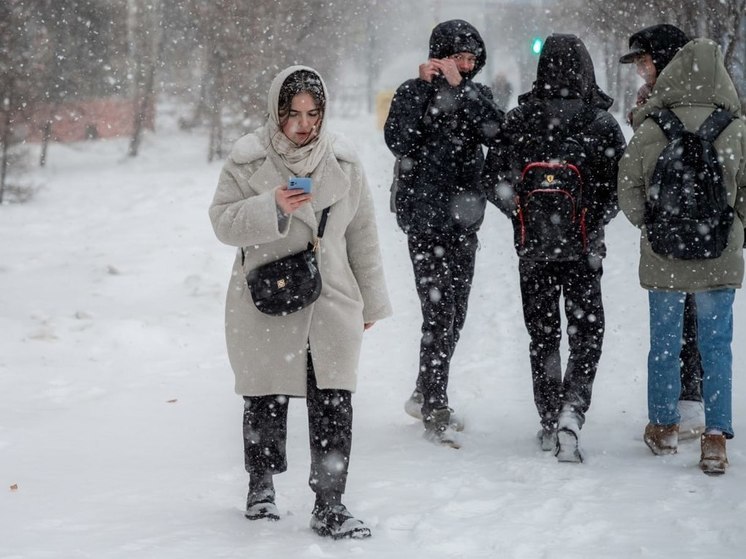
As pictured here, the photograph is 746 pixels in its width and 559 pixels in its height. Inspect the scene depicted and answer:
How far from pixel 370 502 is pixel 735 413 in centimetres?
253

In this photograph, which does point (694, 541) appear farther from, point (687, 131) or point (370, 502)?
point (687, 131)

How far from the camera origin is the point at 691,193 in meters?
4.86

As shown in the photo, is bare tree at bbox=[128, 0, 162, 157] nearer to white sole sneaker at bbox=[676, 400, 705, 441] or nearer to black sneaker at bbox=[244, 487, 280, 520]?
white sole sneaker at bbox=[676, 400, 705, 441]

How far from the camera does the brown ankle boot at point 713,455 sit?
4836mm

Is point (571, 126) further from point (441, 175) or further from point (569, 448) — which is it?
point (569, 448)

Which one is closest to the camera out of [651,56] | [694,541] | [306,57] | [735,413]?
[694,541]

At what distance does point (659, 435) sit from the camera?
5.22m

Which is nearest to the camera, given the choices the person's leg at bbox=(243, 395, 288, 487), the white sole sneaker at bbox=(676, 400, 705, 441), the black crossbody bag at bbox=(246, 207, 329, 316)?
the black crossbody bag at bbox=(246, 207, 329, 316)

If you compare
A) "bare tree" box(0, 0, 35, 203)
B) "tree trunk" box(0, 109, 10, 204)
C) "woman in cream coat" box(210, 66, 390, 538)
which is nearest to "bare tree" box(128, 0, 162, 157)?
"bare tree" box(0, 0, 35, 203)

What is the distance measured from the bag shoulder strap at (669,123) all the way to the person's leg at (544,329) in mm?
895

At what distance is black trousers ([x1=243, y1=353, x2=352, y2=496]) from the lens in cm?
418

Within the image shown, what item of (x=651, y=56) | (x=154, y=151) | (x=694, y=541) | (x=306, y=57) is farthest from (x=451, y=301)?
(x=306, y=57)

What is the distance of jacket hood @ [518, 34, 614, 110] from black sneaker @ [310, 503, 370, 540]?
2.37m

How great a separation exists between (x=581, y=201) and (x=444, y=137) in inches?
34.8
